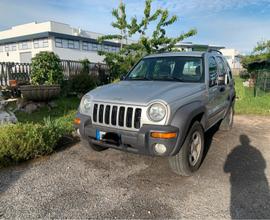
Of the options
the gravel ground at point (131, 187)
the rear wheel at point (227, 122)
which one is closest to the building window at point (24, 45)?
the gravel ground at point (131, 187)

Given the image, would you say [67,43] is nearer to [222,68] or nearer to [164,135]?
[222,68]

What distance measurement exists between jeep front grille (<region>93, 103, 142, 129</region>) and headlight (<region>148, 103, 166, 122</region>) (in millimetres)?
150

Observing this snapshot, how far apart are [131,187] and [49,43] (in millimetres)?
30697

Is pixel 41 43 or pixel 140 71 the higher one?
pixel 41 43

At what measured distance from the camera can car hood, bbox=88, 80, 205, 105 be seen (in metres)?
3.14

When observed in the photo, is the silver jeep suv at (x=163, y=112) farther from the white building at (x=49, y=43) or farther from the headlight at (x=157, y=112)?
the white building at (x=49, y=43)

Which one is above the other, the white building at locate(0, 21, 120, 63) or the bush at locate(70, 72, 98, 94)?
the white building at locate(0, 21, 120, 63)

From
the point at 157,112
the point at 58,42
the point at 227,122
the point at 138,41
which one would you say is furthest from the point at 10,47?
the point at 157,112

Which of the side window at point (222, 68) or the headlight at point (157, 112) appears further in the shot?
the side window at point (222, 68)

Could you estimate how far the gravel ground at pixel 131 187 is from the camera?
8.56 ft

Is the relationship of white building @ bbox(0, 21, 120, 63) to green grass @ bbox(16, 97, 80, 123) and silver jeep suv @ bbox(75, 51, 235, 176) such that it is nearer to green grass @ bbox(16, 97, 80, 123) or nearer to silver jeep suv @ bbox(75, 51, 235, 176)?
green grass @ bbox(16, 97, 80, 123)

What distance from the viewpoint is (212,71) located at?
440cm

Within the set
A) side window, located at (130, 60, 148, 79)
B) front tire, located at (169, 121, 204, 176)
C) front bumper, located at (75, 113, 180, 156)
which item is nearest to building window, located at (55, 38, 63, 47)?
side window, located at (130, 60, 148, 79)

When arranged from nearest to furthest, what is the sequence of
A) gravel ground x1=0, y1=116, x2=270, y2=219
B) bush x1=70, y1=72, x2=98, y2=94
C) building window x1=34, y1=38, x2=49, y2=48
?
gravel ground x1=0, y1=116, x2=270, y2=219, bush x1=70, y1=72, x2=98, y2=94, building window x1=34, y1=38, x2=49, y2=48
